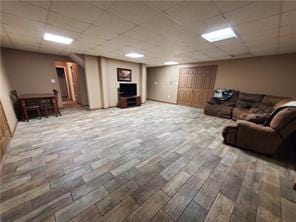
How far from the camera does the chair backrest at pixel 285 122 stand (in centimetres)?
207

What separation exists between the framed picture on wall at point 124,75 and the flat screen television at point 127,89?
42cm

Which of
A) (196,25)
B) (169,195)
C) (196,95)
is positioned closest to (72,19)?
(196,25)

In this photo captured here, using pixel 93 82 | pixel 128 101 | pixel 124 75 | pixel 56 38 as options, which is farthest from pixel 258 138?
pixel 124 75

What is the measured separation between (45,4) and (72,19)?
47 centimetres

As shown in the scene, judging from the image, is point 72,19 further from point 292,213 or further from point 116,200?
point 292,213

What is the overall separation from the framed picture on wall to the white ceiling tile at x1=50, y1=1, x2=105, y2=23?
14.1 ft

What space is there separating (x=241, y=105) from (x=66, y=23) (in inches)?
241

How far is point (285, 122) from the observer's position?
83.5 inches

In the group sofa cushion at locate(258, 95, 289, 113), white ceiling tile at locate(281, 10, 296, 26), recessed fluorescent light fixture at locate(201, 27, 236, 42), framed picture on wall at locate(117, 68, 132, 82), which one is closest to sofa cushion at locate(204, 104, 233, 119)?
sofa cushion at locate(258, 95, 289, 113)

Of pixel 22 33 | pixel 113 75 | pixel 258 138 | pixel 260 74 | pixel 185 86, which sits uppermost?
pixel 22 33

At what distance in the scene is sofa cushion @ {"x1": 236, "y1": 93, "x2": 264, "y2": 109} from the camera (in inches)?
184

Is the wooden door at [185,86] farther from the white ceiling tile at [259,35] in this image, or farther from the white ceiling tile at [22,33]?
the white ceiling tile at [22,33]

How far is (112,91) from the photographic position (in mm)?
6441

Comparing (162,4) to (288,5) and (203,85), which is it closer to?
(288,5)
